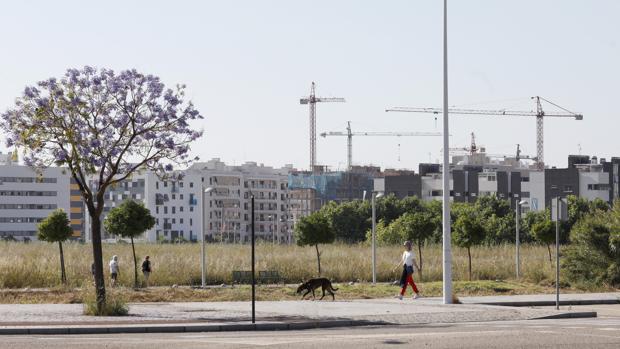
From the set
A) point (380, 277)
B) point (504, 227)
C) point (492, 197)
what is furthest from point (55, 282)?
point (492, 197)

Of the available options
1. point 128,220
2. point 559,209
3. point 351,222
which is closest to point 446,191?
point 559,209

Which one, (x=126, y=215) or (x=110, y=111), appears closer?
(x=110, y=111)

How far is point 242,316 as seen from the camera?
25234 millimetres

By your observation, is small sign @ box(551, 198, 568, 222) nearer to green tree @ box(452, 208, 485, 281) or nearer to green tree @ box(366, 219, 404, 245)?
green tree @ box(452, 208, 485, 281)

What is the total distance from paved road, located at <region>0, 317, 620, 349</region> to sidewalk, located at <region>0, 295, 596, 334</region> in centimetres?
92

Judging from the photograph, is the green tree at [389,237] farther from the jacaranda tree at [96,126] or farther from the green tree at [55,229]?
the jacaranda tree at [96,126]

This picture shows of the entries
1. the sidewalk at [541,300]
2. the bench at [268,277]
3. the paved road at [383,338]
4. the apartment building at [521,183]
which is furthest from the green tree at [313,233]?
the apartment building at [521,183]

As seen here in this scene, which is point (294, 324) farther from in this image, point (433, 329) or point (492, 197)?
point (492, 197)

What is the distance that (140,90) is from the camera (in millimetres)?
26875

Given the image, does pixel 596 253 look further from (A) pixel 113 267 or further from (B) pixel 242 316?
(B) pixel 242 316

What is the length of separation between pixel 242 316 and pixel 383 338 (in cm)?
590

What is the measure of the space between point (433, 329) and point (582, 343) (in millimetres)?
3982

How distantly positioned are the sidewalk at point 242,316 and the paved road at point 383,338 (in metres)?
0.92

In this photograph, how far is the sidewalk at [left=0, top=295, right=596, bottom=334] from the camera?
22.6 m
